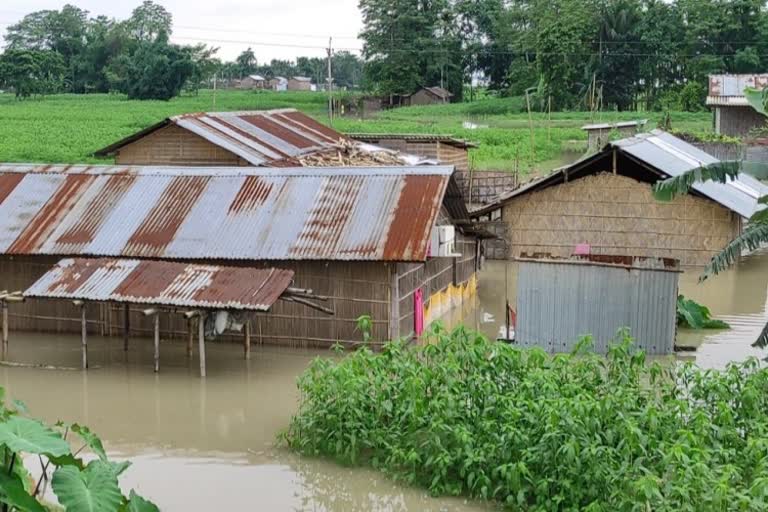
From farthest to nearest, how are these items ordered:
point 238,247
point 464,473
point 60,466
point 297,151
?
point 297,151, point 238,247, point 464,473, point 60,466

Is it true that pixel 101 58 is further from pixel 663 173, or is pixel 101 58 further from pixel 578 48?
pixel 663 173

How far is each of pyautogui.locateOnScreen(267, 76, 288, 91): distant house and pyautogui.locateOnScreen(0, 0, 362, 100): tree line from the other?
442cm

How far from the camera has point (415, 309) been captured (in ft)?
59.4

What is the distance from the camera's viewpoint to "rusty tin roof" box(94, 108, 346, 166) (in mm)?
24666

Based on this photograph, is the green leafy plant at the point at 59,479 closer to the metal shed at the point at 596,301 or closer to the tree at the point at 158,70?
the metal shed at the point at 596,301

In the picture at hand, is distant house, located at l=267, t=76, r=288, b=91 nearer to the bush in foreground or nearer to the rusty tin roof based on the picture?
the rusty tin roof

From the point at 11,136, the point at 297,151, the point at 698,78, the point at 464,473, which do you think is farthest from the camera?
the point at 698,78

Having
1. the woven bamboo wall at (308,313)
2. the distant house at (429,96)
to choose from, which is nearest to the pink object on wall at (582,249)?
the woven bamboo wall at (308,313)

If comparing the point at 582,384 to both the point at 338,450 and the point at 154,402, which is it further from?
the point at 154,402

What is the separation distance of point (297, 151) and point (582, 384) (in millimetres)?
16498

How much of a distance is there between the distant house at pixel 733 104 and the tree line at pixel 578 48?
7.35 m

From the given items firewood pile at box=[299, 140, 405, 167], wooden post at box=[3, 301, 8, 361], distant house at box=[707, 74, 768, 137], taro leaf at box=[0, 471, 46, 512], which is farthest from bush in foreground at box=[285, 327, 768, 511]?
distant house at box=[707, 74, 768, 137]

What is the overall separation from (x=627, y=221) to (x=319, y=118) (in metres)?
28.9

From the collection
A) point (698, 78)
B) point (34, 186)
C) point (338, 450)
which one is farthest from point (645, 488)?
point (698, 78)
